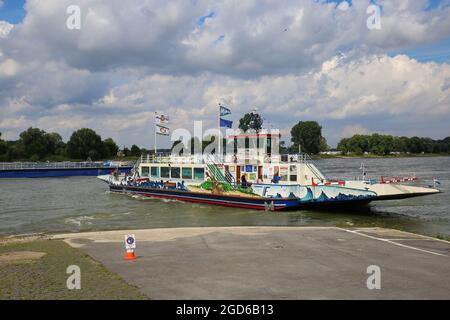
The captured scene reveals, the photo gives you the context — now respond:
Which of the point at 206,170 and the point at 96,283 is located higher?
the point at 206,170

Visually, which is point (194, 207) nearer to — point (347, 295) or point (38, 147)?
point (347, 295)

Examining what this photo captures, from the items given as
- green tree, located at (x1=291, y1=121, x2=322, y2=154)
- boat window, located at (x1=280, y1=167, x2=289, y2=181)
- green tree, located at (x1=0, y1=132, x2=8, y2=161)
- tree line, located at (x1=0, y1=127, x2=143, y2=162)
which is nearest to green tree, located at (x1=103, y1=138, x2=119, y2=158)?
tree line, located at (x1=0, y1=127, x2=143, y2=162)

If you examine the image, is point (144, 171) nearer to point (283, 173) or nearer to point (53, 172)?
point (283, 173)

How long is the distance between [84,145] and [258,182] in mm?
98763

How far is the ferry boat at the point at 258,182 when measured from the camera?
955 inches

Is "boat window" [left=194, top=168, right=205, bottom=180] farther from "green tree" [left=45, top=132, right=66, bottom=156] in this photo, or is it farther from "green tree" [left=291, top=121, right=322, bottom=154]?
"green tree" [left=291, top=121, right=322, bottom=154]

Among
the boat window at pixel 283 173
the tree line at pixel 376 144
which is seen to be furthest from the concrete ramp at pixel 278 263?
the tree line at pixel 376 144

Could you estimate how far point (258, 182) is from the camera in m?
27.6

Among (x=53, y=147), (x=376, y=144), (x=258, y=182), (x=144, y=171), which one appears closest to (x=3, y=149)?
(x=53, y=147)

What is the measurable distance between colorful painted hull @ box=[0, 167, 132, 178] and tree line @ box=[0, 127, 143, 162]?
131 feet

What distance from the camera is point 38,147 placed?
116 m
